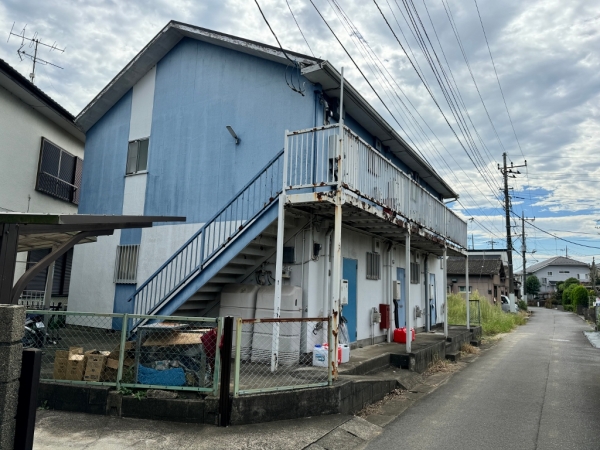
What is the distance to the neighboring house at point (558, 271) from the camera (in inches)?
3022

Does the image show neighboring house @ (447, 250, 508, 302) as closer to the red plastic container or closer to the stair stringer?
the red plastic container

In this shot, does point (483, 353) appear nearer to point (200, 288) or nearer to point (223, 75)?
point (200, 288)

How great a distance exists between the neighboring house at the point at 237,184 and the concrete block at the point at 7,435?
16.3 feet

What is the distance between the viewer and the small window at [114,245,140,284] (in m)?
10.7

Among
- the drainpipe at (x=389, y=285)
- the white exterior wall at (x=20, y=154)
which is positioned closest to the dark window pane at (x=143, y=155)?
the white exterior wall at (x=20, y=154)

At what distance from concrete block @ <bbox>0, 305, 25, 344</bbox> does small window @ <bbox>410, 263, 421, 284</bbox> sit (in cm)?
1281

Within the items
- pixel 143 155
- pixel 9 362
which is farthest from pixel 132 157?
pixel 9 362

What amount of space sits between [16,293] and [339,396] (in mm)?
4355

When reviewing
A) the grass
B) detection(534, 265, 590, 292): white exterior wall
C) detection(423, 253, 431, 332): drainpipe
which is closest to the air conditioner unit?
detection(423, 253, 431, 332): drainpipe

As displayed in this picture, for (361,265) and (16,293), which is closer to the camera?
(16,293)

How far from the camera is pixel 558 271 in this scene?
79.7m

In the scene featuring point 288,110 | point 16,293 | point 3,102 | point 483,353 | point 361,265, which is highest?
point 3,102

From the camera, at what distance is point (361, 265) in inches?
416

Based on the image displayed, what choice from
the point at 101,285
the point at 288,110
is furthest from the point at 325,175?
the point at 101,285
